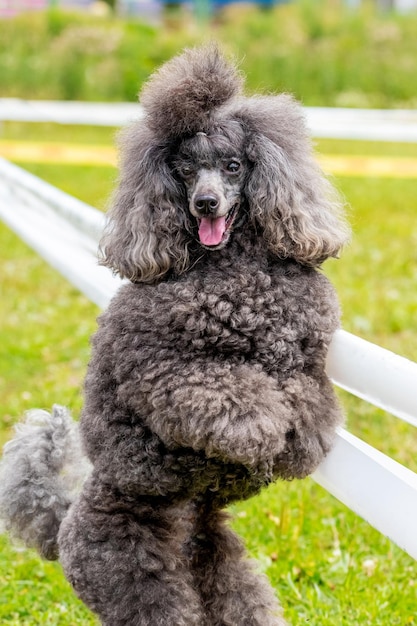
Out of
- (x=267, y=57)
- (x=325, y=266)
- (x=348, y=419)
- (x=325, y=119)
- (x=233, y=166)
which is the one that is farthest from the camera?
(x=267, y=57)

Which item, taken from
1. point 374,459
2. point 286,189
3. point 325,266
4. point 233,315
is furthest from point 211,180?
point 325,266

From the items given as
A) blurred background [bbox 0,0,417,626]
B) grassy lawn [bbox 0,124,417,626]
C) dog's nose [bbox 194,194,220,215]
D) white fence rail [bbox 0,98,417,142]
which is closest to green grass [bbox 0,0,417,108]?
blurred background [bbox 0,0,417,626]

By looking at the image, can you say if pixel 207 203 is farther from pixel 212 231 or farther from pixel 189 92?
pixel 189 92

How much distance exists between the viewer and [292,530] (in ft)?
11.5

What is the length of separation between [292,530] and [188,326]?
62.6 inches

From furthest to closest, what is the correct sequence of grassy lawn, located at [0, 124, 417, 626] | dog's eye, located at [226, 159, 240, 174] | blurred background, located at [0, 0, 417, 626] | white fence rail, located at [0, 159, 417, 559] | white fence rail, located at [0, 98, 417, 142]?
white fence rail, located at [0, 98, 417, 142] < blurred background, located at [0, 0, 417, 626] < grassy lawn, located at [0, 124, 417, 626] < dog's eye, located at [226, 159, 240, 174] < white fence rail, located at [0, 159, 417, 559]

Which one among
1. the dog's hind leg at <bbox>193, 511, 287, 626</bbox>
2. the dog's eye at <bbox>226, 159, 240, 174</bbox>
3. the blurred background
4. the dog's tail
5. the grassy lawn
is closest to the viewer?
the dog's eye at <bbox>226, 159, 240, 174</bbox>

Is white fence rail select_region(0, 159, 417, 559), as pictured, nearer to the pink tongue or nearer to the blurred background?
the pink tongue

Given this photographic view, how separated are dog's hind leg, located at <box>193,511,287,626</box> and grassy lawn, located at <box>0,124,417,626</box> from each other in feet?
1.69

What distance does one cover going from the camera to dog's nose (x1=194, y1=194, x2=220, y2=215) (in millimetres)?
2156

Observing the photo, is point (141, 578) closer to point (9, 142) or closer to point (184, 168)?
point (184, 168)

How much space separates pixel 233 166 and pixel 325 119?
360 inches

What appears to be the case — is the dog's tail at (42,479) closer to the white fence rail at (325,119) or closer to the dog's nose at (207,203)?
the dog's nose at (207,203)

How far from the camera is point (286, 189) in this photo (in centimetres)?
222
